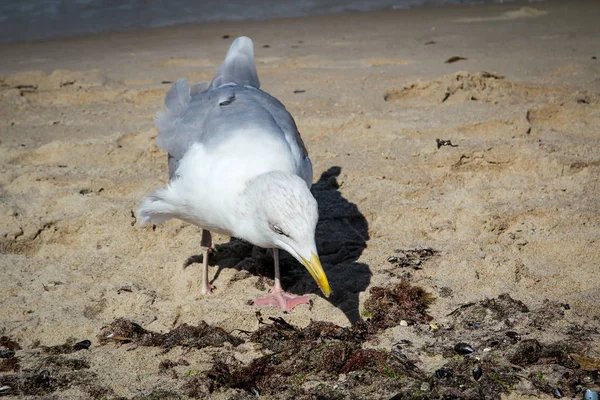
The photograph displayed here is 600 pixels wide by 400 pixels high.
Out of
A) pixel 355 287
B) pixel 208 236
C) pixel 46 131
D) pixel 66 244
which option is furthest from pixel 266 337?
pixel 46 131

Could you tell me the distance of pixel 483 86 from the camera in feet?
20.7

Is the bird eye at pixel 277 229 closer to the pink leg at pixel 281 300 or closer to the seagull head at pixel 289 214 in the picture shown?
the seagull head at pixel 289 214

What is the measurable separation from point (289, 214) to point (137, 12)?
11.6 metres

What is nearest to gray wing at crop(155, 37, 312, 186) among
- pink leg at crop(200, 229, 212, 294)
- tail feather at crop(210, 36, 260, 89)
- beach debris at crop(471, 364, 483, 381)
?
tail feather at crop(210, 36, 260, 89)

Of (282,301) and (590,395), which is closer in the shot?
(590,395)

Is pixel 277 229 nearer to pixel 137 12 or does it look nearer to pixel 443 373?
pixel 443 373

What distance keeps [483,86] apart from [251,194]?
377 centimetres

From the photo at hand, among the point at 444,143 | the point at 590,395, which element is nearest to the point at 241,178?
the point at 590,395

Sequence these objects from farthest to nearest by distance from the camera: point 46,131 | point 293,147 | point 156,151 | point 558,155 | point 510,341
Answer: point 46,131 < point 156,151 < point 558,155 < point 293,147 < point 510,341

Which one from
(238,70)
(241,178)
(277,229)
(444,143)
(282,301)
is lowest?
(282,301)

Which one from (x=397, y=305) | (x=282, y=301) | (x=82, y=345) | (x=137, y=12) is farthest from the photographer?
(x=137, y=12)

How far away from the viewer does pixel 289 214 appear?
3.04 metres

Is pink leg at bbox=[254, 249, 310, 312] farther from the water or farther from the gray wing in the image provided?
the water

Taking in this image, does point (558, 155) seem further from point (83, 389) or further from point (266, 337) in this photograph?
point (83, 389)
